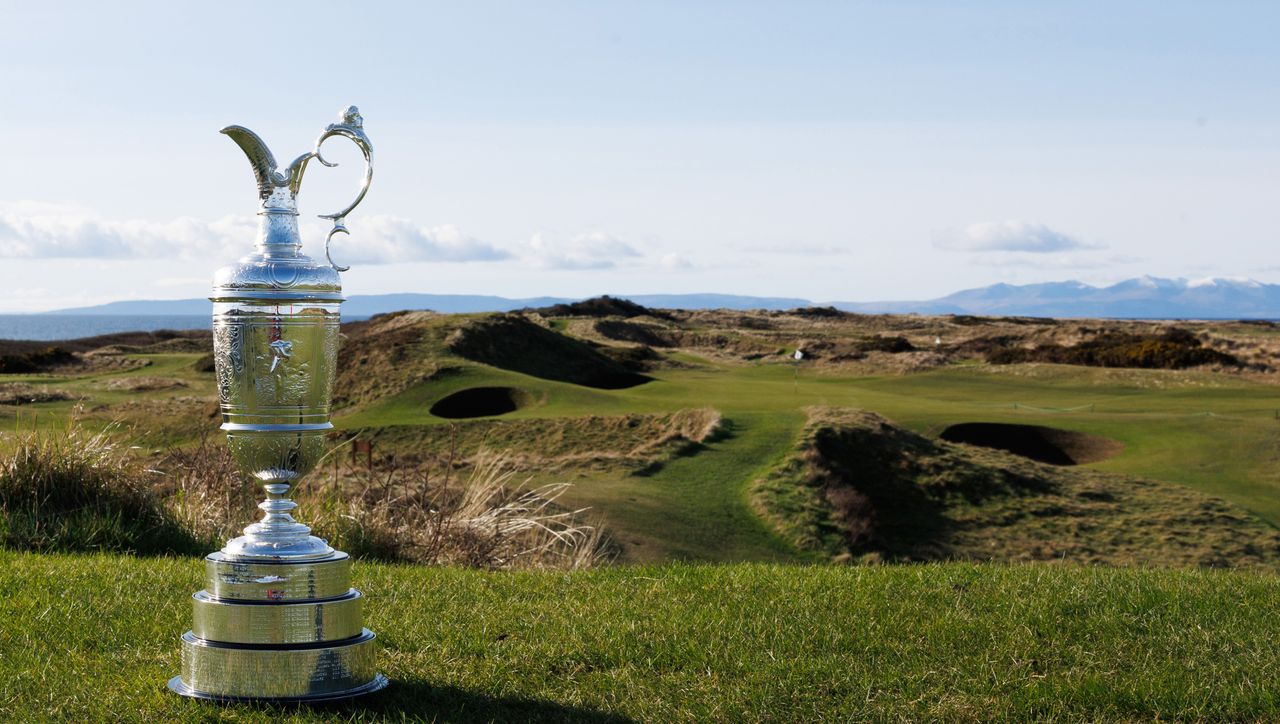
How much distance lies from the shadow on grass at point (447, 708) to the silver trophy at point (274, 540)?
72mm

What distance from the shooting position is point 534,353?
85.4 ft

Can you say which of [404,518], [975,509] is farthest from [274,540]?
[975,509]

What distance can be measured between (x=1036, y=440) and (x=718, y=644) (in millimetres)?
15984

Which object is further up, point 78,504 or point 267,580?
point 267,580

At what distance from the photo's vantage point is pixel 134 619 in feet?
22.1

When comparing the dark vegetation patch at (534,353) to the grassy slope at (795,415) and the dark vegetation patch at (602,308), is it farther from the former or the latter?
the dark vegetation patch at (602,308)

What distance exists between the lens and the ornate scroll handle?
216 inches

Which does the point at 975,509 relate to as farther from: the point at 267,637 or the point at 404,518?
the point at 267,637

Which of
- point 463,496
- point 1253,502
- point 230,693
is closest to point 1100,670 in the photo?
point 230,693

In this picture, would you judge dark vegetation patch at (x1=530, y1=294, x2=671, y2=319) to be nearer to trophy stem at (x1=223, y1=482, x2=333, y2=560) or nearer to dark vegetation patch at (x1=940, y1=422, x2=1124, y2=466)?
dark vegetation patch at (x1=940, y1=422, x2=1124, y2=466)

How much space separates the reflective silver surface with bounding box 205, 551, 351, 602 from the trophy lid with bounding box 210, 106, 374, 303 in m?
1.12

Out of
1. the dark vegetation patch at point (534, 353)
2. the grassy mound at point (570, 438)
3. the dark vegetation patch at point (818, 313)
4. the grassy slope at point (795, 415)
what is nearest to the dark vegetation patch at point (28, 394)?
the grassy slope at point (795, 415)

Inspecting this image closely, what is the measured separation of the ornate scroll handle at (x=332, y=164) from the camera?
5.49 m

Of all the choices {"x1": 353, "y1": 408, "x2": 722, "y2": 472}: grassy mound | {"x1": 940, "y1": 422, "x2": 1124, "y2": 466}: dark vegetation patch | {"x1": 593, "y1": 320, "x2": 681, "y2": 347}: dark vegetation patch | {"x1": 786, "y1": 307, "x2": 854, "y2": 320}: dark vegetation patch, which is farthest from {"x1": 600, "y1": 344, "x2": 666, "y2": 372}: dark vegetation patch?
{"x1": 786, "y1": 307, "x2": 854, "y2": 320}: dark vegetation patch
